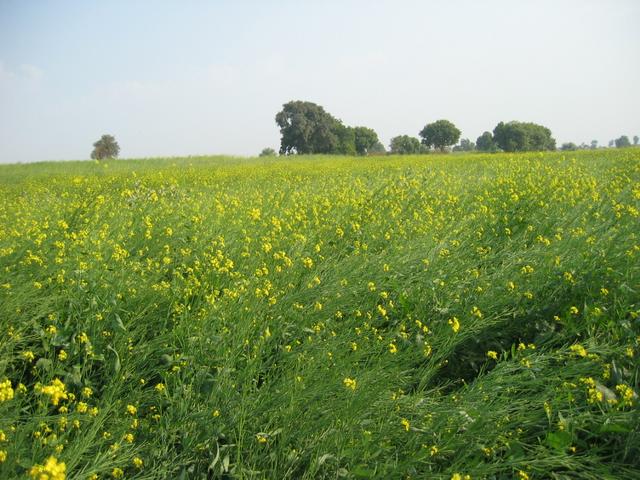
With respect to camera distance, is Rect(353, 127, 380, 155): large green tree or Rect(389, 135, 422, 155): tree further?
Rect(389, 135, 422, 155): tree

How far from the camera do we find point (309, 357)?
8.37 feet

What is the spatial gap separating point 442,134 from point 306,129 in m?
30.2

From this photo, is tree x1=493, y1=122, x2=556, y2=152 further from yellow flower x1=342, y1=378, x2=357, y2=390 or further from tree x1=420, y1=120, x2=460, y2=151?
yellow flower x1=342, y1=378, x2=357, y2=390

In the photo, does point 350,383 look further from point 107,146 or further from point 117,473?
point 107,146

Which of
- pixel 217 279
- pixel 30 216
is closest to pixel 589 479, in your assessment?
pixel 217 279

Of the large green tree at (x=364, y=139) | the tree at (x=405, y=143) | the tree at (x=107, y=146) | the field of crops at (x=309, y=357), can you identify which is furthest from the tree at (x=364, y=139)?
the field of crops at (x=309, y=357)

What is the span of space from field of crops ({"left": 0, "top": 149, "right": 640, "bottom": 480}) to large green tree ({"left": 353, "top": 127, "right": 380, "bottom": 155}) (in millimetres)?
68591

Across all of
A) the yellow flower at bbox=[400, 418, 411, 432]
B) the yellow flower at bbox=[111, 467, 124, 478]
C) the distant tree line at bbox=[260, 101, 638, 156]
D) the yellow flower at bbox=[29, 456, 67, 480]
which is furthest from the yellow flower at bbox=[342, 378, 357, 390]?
the distant tree line at bbox=[260, 101, 638, 156]

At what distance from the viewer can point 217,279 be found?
3.41 m

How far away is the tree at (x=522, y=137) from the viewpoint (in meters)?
58.7

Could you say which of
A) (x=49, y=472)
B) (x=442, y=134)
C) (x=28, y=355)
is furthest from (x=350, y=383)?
(x=442, y=134)

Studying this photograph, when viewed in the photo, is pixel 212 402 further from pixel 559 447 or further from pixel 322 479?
pixel 559 447

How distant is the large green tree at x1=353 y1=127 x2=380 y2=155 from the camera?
72.1 meters

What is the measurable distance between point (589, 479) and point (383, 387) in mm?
979
